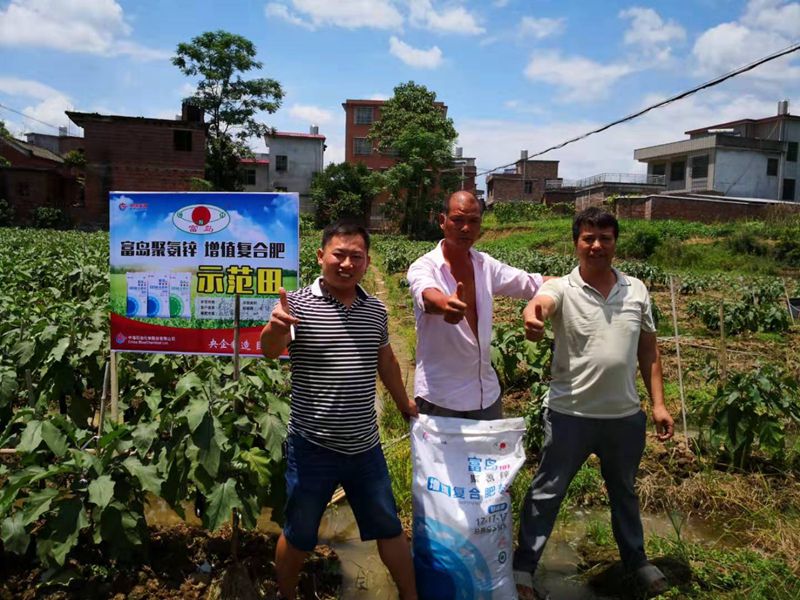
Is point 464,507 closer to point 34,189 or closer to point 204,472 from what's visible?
point 204,472

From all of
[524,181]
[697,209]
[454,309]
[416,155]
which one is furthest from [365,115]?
[454,309]

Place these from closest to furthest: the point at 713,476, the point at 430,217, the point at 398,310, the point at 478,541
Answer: the point at 478,541
the point at 713,476
the point at 398,310
the point at 430,217

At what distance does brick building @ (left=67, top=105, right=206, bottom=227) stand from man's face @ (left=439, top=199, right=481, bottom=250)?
32504 mm

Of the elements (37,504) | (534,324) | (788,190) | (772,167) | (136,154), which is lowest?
(37,504)

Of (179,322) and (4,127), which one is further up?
(4,127)

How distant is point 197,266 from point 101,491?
1.20 meters

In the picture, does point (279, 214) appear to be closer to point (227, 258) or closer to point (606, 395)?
point (227, 258)

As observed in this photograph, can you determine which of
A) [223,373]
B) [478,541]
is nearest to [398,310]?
[223,373]

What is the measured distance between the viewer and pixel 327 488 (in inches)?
101

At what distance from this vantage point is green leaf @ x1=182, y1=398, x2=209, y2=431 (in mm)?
2559

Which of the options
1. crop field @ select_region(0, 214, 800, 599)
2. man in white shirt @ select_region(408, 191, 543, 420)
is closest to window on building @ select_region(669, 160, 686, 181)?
crop field @ select_region(0, 214, 800, 599)

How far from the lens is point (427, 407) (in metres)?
2.84

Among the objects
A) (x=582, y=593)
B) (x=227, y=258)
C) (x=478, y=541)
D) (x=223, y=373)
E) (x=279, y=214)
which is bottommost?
(x=582, y=593)

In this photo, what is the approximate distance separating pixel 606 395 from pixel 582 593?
3.42 feet
